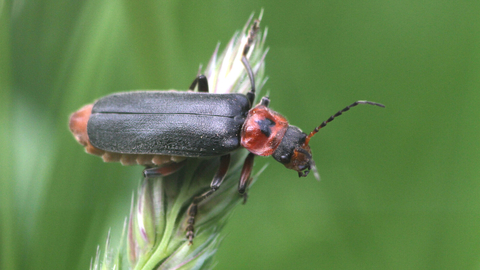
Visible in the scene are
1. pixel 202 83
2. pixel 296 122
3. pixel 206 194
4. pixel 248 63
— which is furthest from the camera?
pixel 296 122

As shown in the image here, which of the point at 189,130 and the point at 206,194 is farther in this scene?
the point at 189,130

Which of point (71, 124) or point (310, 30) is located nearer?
point (71, 124)

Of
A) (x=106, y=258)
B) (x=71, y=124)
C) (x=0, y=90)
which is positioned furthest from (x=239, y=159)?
(x=0, y=90)

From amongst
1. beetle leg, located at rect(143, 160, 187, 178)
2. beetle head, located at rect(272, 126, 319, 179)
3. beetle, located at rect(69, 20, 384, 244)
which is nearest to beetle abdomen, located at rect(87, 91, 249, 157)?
beetle, located at rect(69, 20, 384, 244)

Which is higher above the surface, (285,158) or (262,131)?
(262,131)

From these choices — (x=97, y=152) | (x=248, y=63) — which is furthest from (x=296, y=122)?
(x=97, y=152)

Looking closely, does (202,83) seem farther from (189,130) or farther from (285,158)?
(285,158)

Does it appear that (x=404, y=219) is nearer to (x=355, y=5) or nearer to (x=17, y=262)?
(x=355, y=5)

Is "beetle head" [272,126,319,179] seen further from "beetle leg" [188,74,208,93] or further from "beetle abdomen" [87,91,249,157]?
"beetle leg" [188,74,208,93]
